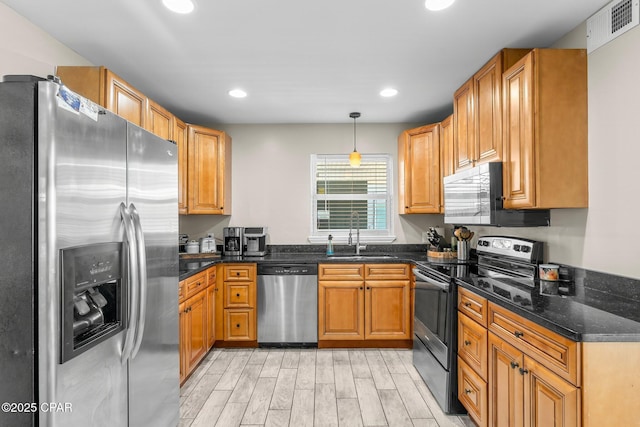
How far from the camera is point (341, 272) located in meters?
3.74

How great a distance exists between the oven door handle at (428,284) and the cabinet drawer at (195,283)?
1891 millimetres

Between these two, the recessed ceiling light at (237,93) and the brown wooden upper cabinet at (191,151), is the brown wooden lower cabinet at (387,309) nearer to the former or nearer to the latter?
the brown wooden upper cabinet at (191,151)

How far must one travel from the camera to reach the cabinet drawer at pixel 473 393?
6.83ft

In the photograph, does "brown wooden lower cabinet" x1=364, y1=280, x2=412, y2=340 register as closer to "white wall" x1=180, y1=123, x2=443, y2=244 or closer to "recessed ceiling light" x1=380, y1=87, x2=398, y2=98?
"white wall" x1=180, y1=123, x2=443, y2=244

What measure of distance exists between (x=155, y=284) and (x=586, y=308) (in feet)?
6.71

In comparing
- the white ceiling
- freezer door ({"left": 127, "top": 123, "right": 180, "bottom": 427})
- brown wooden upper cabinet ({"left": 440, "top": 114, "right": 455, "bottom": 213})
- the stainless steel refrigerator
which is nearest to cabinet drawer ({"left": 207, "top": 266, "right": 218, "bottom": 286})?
freezer door ({"left": 127, "top": 123, "right": 180, "bottom": 427})

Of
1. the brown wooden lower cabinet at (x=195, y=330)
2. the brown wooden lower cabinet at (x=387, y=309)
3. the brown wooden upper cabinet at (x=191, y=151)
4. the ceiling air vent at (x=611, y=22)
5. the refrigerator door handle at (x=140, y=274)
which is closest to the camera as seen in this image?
the refrigerator door handle at (x=140, y=274)

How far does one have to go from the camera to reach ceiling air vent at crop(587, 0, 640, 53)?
73.4 inches

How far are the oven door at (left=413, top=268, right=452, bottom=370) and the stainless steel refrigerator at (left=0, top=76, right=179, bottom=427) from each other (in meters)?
1.93

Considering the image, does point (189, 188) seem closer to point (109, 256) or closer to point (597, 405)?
point (109, 256)

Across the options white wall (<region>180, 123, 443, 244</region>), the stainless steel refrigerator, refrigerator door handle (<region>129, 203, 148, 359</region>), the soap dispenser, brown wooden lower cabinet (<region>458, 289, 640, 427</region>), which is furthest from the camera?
white wall (<region>180, 123, 443, 244</region>)

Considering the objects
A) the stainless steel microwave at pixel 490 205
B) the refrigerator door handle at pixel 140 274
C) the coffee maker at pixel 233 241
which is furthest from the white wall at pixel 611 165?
the coffee maker at pixel 233 241

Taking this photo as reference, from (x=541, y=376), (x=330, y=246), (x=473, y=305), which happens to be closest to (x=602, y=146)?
(x=473, y=305)

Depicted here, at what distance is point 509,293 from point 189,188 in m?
3.03
